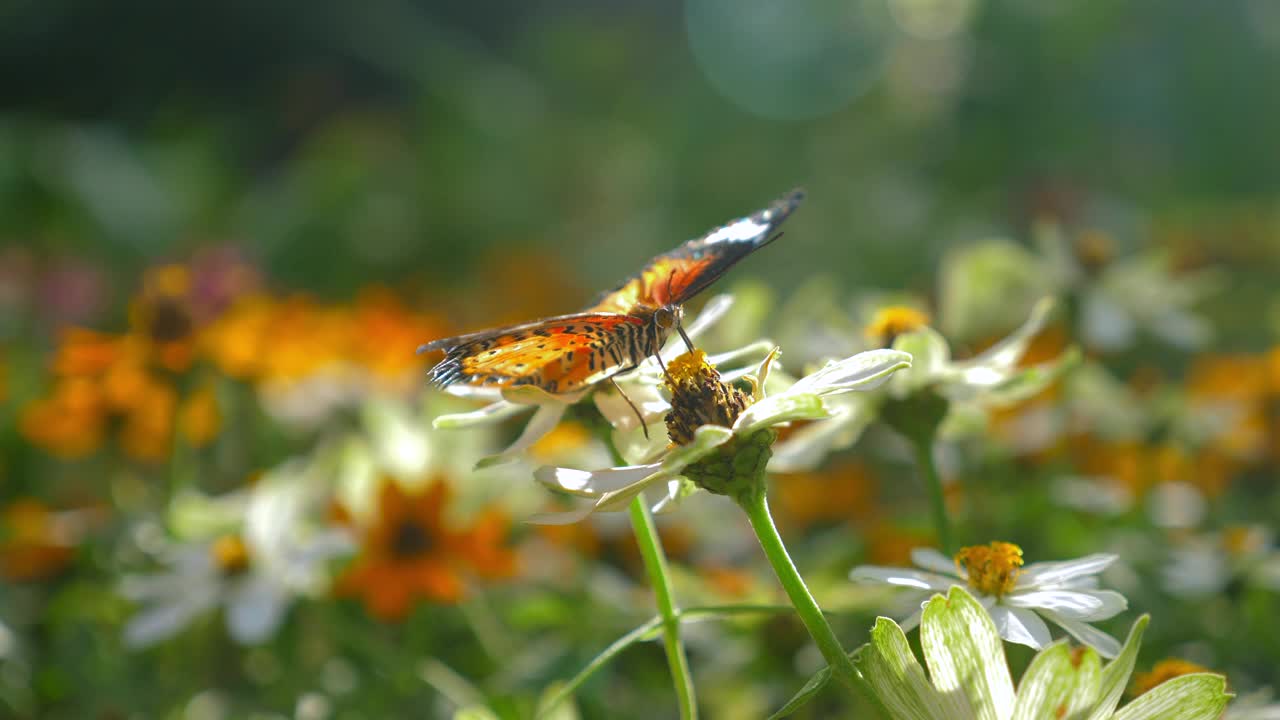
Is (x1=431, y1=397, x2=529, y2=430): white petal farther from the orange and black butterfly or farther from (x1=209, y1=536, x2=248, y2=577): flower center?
(x1=209, y1=536, x2=248, y2=577): flower center

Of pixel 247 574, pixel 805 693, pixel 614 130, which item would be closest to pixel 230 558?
pixel 247 574

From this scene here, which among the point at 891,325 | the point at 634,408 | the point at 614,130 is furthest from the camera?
the point at 614,130

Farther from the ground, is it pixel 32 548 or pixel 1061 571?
pixel 32 548

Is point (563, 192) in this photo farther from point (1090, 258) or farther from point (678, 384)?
point (678, 384)

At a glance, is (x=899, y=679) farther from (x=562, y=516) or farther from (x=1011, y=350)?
(x=1011, y=350)

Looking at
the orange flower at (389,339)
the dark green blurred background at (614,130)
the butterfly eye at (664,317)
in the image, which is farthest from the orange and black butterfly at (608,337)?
the dark green blurred background at (614,130)

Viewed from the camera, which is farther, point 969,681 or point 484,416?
point 484,416

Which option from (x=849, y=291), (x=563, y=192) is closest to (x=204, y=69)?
(x=563, y=192)

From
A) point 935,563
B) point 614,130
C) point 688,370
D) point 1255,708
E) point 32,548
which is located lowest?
point 1255,708
